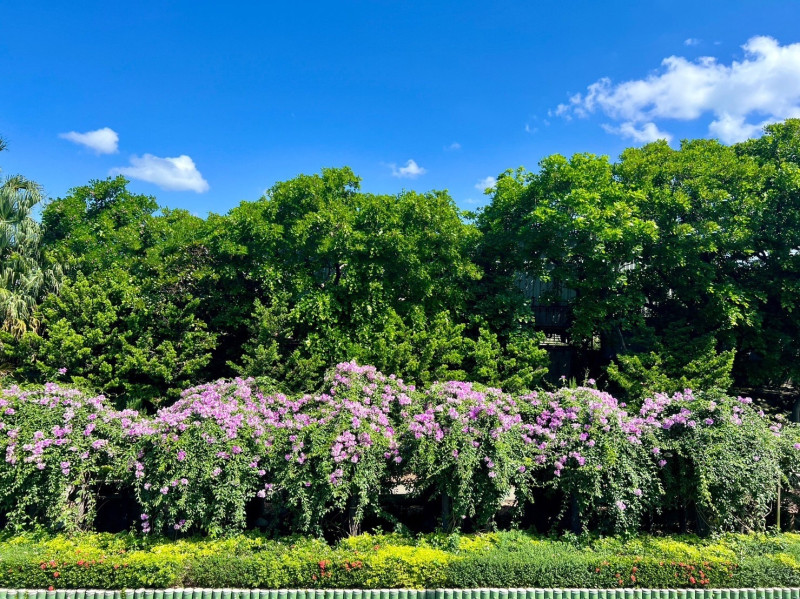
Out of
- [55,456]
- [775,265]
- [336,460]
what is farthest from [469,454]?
[775,265]

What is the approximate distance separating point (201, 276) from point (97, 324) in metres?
2.44

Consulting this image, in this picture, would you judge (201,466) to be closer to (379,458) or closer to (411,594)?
(379,458)

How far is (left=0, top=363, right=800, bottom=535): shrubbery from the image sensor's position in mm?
7055

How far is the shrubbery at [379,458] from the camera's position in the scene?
7055 millimetres

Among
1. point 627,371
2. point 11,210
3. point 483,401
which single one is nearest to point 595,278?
point 627,371

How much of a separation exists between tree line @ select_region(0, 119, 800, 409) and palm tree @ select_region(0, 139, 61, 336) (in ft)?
0.14

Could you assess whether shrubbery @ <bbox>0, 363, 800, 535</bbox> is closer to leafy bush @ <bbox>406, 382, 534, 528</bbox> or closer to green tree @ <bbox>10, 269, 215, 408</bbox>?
leafy bush @ <bbox>406, 382, 534, 528</bbox>

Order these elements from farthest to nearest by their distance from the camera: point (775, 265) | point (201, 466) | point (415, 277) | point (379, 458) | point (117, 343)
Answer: point (775, 265) → point (415, 277) → point (117, 343) → point (379, 458) → point (201, 466)

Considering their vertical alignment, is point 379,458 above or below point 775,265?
below

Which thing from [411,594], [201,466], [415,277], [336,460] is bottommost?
[411,594]

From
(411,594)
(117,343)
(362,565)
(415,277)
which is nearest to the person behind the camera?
(411,594)

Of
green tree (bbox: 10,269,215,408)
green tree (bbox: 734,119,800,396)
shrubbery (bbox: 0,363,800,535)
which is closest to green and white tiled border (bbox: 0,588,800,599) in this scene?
shrubbery (bbox: 0,363,800,535)

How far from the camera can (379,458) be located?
24.3 feet

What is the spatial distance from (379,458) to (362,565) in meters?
1.43
